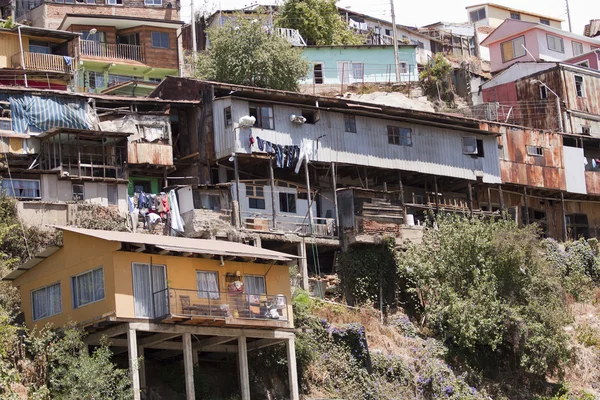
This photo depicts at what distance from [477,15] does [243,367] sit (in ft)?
223

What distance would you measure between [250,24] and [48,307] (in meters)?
29.0

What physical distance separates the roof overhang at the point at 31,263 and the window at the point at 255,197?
44.1ft

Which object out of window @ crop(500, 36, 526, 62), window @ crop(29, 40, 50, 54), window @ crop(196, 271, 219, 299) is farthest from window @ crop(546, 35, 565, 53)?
window @ crop(196, 271, 219, 299)

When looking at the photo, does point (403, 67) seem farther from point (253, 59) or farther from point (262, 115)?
point (262, 115)

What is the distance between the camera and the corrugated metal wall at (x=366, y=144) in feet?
172

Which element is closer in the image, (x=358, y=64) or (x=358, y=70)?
(x=358, y=70)

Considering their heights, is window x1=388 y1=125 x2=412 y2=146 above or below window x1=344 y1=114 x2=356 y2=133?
below

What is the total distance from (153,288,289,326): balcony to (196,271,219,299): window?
33mm

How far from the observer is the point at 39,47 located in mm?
63531

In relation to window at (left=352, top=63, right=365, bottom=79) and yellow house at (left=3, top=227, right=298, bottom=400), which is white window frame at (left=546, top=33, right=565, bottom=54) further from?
yellow house at (left=3, top=227, right=298, bottom=400)

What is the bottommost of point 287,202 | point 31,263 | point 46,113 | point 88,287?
point 88,287

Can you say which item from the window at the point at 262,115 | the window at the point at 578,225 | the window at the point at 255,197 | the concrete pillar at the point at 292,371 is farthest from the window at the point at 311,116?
the window at the point at 578,225

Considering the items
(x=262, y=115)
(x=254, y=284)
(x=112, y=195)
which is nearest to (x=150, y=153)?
(x=112, y=195)

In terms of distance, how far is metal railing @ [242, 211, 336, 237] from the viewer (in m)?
50.3
